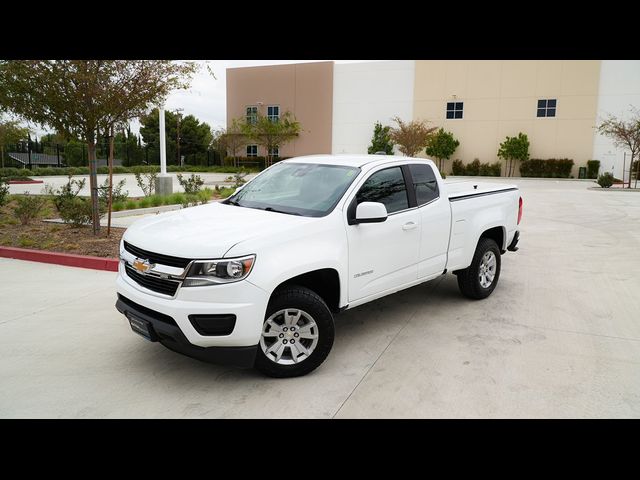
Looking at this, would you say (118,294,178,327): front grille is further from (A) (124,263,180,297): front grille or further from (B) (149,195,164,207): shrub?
(B) (149,195,164,207): shrub

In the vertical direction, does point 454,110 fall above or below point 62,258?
above

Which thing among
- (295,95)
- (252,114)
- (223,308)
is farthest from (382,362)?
(252,114)

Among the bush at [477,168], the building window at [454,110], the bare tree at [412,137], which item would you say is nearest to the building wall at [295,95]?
the bare tree at [412,137]

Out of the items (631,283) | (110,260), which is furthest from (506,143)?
(110,260)

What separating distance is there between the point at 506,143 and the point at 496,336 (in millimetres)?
36800

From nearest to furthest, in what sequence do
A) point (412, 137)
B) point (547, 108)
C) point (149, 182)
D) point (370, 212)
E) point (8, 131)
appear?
point (370, 212) → point (149, 182) → point (8, 131) → point (412, 137) → point (547, 108)

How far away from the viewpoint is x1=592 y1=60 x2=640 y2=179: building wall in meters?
36.9

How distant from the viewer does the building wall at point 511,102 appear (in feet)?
124

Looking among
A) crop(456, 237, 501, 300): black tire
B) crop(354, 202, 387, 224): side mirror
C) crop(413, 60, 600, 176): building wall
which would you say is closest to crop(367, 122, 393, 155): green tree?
crop(413, 60, 600, 176): building wall

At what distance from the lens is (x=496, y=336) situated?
5262 millimetres

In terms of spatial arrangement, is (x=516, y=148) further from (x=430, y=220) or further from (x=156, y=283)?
(x=156, y=283)

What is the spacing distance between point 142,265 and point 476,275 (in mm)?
4081

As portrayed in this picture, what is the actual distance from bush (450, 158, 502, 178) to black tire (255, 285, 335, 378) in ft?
125

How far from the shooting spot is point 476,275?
20.8 feet
